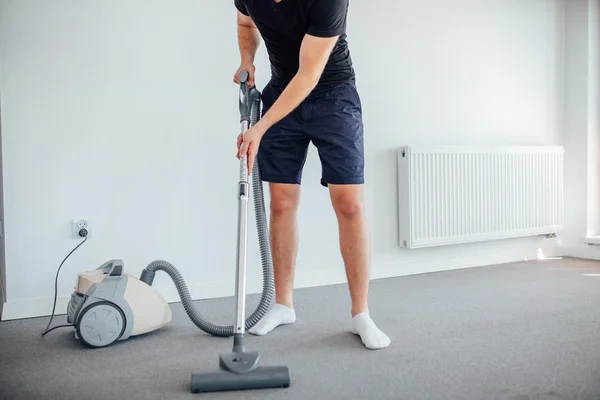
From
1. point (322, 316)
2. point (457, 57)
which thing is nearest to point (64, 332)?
point (322, 316)

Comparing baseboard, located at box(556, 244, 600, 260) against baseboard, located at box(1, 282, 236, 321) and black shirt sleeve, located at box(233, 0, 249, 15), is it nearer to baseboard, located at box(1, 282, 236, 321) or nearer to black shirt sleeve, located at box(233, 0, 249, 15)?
baseboard, located at box(1, 282, 236, 321)

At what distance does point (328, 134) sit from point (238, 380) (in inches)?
30.1

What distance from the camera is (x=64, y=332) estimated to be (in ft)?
5.98

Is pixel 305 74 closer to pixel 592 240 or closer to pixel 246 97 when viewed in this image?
pixel 246 97

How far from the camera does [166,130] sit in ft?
7.51

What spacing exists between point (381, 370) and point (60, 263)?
1.33 metres

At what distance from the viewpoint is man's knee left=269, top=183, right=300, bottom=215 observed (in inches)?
70.3

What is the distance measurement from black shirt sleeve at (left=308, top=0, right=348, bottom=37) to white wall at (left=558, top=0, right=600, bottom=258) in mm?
2447

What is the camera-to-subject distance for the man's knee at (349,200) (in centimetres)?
167

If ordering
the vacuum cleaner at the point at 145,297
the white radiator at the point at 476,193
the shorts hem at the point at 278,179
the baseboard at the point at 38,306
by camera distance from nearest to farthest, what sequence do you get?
the vacuum cleaner at the point at 145,297
the shorts hem at the point at 278,179
the baseboard at the point at 38,306
the white radiator at the point at 476,193

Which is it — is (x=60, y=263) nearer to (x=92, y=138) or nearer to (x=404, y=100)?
(x=92, y=138)

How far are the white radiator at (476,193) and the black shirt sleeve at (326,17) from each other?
1383 mm

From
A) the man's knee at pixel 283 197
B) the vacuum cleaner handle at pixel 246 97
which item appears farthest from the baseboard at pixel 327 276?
the vacuum cleaner handle at pixel 246 97

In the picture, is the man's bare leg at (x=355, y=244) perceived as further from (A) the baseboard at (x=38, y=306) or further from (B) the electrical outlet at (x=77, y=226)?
(B) the electrical outlet at (x=77, y=226)
